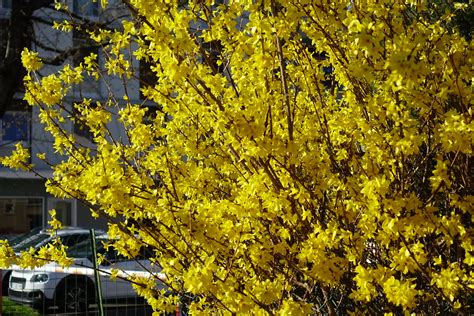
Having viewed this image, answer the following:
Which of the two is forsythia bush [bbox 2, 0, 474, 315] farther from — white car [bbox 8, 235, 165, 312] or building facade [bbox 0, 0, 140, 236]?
building facade [bbox 0, 0, 140, 236]

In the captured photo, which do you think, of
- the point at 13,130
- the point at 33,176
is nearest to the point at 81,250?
the point at 13,130

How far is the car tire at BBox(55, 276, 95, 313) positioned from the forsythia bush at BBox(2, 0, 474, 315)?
123 inches

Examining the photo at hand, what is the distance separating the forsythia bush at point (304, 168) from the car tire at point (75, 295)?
312 centimetres

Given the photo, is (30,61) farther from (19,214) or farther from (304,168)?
(19,214)

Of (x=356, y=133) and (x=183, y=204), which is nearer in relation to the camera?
(x=356, y=133)

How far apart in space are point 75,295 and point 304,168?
425 centimetres

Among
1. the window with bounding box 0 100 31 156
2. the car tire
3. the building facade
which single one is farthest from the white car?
the window with bounding box 0 100 31 156

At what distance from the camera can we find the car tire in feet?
23.5

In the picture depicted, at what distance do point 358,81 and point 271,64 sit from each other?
512 millimetres

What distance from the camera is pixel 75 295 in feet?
24.3

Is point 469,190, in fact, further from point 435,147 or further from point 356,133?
point 356,133

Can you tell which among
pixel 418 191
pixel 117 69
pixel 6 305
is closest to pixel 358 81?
pixel 418 191

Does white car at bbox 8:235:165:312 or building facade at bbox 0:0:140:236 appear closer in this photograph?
white car at bbox 8:235:165:312

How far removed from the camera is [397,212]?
3.12 m
